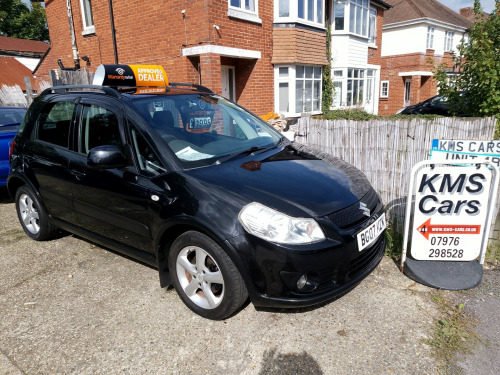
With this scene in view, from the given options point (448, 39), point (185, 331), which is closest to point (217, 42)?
point (185, 331)

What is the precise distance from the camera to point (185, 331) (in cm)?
279

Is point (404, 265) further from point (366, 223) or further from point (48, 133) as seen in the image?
point (48, 133)

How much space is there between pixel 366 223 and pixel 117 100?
240 centimetres

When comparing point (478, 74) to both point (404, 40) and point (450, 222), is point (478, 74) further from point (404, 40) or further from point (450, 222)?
point (404, 40)

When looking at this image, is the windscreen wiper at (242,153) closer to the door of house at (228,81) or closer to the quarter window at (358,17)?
the door of house at (228,81)

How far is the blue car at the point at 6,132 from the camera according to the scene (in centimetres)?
583

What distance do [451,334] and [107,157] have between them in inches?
117

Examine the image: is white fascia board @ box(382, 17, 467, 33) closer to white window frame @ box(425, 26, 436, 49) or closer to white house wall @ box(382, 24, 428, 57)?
white house wall @ box(382, 24, 428, 57)

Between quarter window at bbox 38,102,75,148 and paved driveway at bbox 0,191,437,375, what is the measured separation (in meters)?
1.43

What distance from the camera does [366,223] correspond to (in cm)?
282

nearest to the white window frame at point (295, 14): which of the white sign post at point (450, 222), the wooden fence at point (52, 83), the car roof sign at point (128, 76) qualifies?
the wooden fence at point (52, 83)

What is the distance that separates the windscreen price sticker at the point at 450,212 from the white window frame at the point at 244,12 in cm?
853

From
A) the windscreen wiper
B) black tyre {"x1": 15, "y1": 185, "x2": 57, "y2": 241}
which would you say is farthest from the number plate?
black tyre {"x1": 15, "y1": 185, "x2": 57, "y2": 241}

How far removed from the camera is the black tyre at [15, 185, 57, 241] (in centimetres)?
427
